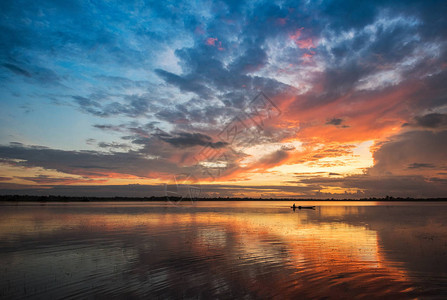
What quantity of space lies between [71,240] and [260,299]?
2001 cm

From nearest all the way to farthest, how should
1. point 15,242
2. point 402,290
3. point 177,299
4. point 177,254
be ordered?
point 177,299
point 402,290
point 177,254
point 15,242

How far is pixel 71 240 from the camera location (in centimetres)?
2472

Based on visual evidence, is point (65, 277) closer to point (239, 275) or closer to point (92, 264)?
point (92, 264)

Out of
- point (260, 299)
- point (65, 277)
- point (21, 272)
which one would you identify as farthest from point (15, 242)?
point (260, 299)

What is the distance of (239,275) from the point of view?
14.2 m

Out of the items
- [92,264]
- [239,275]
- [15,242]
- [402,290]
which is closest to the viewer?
[402,290]

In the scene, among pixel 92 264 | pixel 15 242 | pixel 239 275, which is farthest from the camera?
pixel 15 242

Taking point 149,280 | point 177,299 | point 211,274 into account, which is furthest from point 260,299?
point 149,280

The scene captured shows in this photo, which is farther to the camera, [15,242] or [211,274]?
[15,242]

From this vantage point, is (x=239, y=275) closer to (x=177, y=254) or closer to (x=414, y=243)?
(x=177, y=254)

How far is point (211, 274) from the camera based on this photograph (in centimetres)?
1444

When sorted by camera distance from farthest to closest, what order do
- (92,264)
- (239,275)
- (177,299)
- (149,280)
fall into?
(92,264) < (239,275) < (149,280) < (177,299)

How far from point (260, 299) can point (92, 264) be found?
1041cm

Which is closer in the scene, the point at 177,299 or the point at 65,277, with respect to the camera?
the point at 177,299
